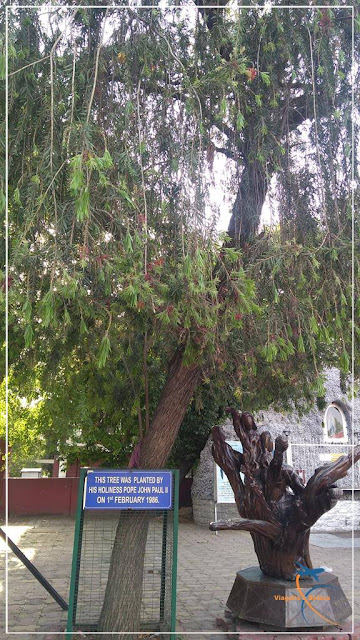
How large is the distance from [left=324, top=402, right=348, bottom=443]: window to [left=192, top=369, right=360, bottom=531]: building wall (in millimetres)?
175

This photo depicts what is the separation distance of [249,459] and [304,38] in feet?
14.8

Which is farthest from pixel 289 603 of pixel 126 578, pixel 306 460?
pixel 306 460

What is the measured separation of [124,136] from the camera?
5.48 metres

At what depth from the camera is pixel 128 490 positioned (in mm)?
6328

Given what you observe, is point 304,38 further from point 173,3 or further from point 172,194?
point 172,194

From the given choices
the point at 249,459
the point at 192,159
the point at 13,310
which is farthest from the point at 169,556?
the point at 192,159

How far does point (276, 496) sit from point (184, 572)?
5255 mm

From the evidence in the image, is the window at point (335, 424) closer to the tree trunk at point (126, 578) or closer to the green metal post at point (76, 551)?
the tree trunk at point (126, 578)

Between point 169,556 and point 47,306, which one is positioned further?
point 169,556

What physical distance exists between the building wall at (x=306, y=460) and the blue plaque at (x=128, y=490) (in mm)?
10577

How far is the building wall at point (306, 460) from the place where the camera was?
16.9m

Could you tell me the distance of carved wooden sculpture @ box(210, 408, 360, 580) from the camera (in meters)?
6.57

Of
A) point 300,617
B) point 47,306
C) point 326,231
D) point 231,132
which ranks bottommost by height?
point 300,617

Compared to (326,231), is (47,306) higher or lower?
lower
